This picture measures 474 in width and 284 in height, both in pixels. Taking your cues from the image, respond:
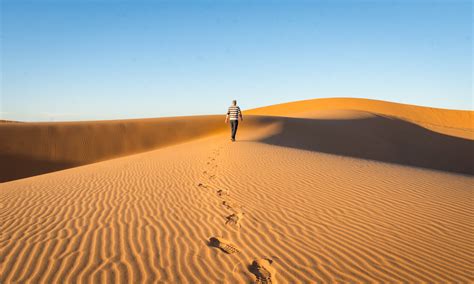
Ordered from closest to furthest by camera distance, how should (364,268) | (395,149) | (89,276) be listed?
(89,276)
(364,268)
(395,149)

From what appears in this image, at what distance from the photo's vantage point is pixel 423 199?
649 centimetres

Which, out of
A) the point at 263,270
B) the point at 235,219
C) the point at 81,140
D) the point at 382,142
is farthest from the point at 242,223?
the point at 81,140

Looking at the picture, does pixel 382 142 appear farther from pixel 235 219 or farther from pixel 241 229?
pixel 241 229

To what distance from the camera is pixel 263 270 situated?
3.64 metres

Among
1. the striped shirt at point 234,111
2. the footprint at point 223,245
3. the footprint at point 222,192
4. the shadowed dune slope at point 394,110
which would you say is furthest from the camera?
the shadowed dune slope at point 394,110

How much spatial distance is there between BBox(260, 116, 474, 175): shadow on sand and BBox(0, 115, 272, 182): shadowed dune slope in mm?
4255

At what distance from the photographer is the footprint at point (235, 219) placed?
4992 millimetres

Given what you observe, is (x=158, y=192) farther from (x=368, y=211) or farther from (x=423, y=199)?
(x=423, y=199)

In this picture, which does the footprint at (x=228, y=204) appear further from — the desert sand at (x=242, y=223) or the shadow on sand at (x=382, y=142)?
the shadow on sand at (x=382, y=142)

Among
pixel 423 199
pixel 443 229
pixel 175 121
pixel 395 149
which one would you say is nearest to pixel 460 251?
pixel 443 229

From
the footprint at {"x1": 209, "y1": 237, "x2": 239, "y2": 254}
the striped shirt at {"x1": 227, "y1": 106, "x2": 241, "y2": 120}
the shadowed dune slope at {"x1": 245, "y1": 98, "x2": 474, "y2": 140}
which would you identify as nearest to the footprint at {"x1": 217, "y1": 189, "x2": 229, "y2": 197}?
the footprint at {"x1": 209, "y1": 237, "x2": 239, "y2": 254}

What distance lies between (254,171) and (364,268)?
5.23 metres

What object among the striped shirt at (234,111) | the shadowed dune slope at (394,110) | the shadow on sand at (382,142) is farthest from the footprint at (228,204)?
the shadowed dune slope at (394,110)

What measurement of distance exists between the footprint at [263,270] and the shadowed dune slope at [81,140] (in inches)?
725
